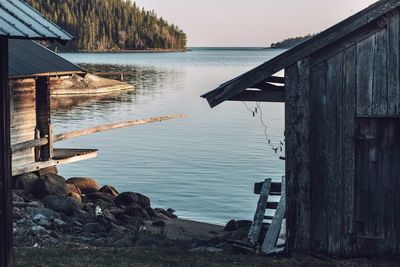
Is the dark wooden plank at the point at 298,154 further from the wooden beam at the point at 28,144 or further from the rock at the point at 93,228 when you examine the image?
the wooden beam at the point at 28,144

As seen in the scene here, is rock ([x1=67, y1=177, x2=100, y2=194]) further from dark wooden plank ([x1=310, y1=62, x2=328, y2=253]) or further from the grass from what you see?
dark wooden plank ([x1=310, y1=62, x2=328, y2=253])

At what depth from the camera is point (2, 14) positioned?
739 cm

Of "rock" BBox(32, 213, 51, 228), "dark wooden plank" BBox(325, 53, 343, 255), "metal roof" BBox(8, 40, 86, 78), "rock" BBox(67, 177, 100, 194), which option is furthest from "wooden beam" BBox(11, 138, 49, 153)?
"dark wooden plank" BBox(325, 53, 343, 255)

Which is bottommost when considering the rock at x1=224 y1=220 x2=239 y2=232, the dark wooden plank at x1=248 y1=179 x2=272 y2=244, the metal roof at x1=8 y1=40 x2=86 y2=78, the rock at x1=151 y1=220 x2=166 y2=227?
the rock at x1=224 y1=220 x2=239 y2=232

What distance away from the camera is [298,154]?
508 inches

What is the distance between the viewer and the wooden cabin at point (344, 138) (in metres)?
12.6

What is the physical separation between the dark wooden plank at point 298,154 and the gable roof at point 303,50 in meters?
0.20

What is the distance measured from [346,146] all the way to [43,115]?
40.9 ft

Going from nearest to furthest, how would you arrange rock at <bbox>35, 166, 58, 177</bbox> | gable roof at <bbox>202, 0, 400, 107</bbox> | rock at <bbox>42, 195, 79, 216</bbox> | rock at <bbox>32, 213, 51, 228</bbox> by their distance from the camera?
1. gable roof at <bbox>202, 0, 400, 107</bbox>
2. rock at <bbox>32, 213, 51, 228</bbox>
3. rock at <bbox>42, 195, 79, 216</bbox>
4. rock at <bbox>35, 166, 58, 177</bbox>

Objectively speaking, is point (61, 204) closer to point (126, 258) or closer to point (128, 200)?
point (128, 200)

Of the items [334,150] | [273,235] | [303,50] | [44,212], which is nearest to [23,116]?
[44,212]

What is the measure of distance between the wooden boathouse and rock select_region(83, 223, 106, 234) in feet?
28.3

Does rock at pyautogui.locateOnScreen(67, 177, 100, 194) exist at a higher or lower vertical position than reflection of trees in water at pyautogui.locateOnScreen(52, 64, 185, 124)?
lower

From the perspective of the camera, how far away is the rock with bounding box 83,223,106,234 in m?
16.8
